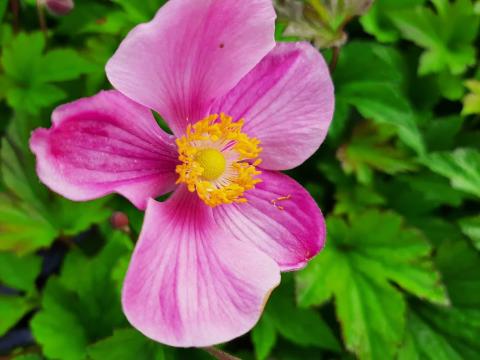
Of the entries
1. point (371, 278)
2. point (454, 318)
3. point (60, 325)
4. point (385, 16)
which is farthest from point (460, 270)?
point (60, 325)

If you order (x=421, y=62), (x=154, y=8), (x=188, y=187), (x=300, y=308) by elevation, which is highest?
(x=154, y=8)

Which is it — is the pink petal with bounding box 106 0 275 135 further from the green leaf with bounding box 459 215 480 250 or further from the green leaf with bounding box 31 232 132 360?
the green leaf with bounding box 459 215 480 250

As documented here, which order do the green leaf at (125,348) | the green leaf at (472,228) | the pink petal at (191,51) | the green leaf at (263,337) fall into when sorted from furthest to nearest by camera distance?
the green leaf at (472,228) → the green leaf at (263,337) → the green leaf at (125,348) → the pink petal at (191,51)

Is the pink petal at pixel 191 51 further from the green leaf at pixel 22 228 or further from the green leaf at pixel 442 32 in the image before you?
the green leaf at pixel 442 32

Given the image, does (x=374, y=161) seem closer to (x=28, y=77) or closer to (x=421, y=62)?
(x=421, y=62)

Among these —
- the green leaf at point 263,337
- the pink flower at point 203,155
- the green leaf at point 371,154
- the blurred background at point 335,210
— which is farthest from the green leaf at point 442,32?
the green leaf at point 263,337

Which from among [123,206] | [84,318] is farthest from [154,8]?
[84,318]

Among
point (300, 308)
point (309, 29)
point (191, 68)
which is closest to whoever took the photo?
point (191, 68)

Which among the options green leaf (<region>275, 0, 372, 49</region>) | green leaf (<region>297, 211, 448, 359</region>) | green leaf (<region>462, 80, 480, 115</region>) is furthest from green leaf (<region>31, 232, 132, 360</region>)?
green leaf (<region>462, 80, 480, 115</region>)
